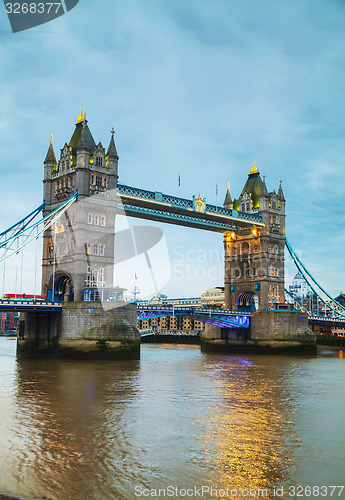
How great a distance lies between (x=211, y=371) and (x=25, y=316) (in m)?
20.3

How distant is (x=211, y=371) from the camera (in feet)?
139

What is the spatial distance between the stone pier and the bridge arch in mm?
28032

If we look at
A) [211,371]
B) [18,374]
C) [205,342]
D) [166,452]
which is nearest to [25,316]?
[18,374]

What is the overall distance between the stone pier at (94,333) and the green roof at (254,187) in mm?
31114

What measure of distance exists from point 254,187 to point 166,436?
5690 centimetres

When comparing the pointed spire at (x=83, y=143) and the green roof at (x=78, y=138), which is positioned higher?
the green roof at (x=78, y=138)

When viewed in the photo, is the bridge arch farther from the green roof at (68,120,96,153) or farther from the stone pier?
the green roof at (68,120,96,153)

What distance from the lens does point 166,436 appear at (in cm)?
1955

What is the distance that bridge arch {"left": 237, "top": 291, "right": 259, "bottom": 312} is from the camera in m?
72.6

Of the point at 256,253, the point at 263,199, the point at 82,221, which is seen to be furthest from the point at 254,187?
the point at 82,221

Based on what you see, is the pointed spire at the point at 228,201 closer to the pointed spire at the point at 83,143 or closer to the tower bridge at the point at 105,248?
the tower bridge at the point at 105,248

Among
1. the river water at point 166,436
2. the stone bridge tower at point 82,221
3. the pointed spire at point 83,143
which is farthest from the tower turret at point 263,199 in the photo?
the river water at point 166,436

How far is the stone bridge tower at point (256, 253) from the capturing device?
6912 centimetres

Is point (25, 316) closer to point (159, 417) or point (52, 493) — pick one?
point (159, 417)
